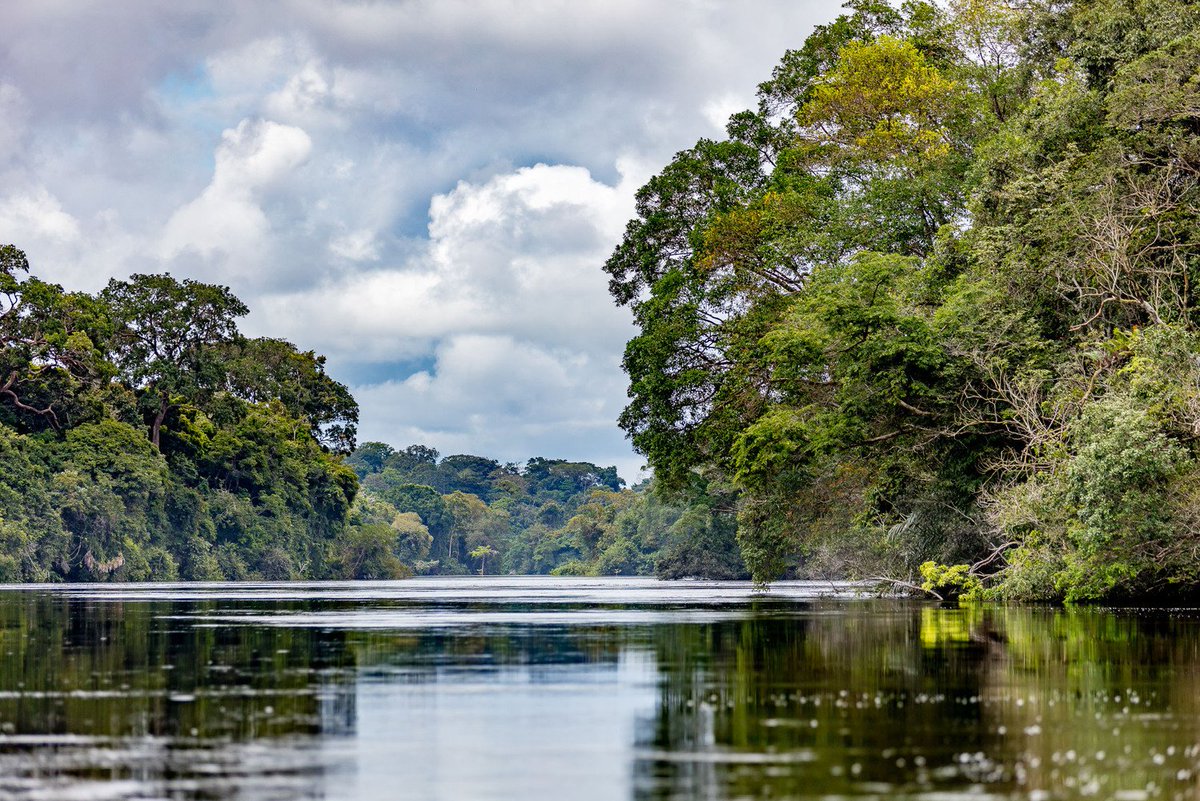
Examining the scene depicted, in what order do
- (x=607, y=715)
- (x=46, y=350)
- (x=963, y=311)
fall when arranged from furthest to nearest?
(x=46, y=350) < (x=963, y=311) < (x=607, y=715)

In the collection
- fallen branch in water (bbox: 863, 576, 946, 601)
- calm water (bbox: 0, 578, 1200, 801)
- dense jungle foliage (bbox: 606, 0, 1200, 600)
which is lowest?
calm water (bbox: 0, 578, 1200, 801)

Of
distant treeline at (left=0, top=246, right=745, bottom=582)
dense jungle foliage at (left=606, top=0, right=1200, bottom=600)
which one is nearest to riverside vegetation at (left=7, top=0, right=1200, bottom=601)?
dense jungle foliage at (left=606, top=0, right=1200, bottom=600)

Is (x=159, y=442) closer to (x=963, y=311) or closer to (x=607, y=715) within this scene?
(x=963, y=311)

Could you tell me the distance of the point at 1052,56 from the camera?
43.2 metres

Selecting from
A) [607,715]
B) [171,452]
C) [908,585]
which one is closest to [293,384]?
[171,452]

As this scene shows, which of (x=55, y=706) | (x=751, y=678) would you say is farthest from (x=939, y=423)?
(x=55, y=706)

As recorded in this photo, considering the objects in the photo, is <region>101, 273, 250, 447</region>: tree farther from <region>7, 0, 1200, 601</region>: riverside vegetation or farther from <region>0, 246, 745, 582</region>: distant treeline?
<region>7, 0, 1200, 601</region>: riverside vegetation

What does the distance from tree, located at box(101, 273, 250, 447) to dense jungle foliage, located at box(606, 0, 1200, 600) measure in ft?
174

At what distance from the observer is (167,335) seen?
9912cm

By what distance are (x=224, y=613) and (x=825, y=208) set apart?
2250 cm

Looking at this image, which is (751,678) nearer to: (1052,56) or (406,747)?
(406,747)

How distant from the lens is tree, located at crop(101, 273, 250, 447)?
322 ft

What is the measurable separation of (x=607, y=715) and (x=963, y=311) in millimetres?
25268

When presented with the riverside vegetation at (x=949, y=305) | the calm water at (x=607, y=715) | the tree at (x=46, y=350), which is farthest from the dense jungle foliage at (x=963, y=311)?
the tree at (x=46, y=350)
